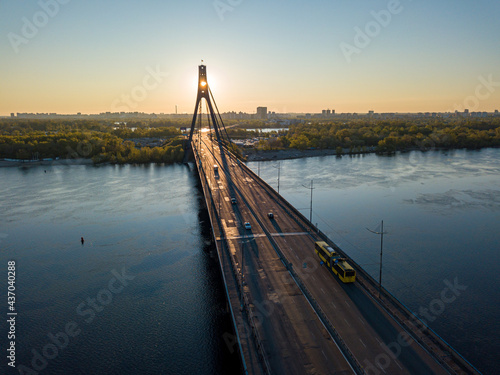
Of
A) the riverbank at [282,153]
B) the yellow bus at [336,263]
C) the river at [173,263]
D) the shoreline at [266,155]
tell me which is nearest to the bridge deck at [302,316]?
the yellow bus at [336,263]

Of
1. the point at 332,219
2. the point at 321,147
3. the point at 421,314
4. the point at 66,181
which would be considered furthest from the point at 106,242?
the point at 321,147

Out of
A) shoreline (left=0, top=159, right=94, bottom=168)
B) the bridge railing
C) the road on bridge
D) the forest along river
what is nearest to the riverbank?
the forest along river

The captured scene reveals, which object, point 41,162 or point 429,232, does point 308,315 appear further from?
point 41,162

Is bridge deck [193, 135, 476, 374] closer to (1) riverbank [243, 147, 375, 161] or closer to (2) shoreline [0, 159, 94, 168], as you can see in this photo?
(1) riverbank [243, 147, 375, 161]

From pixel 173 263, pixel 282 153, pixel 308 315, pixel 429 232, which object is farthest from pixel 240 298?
pixel 282 153

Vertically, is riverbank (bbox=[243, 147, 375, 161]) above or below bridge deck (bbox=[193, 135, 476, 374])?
above

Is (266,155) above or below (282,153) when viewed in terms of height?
below
